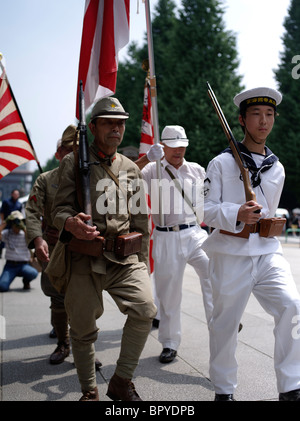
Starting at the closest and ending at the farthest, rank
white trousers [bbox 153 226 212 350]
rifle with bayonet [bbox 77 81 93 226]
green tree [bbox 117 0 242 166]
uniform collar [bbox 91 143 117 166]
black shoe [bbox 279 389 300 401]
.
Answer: black shoe [bbox 279 389 300 401] < rifle with bayonet [bbox 77 81 93 226] < uniform collar [bbox 91 143 117 166] < white trousers [bbox 153 226 212 350] < green tree [bbox 117 0 242 166]

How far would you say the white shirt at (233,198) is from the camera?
10.6 ft

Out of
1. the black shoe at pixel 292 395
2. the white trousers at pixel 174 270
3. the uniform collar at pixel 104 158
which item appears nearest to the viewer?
the black shoe at pixel 292 395

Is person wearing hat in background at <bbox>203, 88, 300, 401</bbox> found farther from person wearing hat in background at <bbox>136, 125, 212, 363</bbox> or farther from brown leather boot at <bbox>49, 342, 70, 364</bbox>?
brown leather boot at <bbox>49, 342, 70, 364</bbox>

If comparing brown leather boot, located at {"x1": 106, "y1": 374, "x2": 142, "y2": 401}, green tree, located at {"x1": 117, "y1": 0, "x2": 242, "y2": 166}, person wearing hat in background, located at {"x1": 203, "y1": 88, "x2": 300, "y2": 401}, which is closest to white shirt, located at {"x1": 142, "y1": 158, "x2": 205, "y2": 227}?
person wearing hat in background, located at {"x1": 203, "y1": 88, "x2": 300, "y2": 401}

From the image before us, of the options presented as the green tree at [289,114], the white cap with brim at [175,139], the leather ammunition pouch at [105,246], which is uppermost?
the green tree at [289,114]

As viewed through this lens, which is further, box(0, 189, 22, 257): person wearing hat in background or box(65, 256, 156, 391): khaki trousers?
box(0, 189, 22, 257): person wearing hat in background

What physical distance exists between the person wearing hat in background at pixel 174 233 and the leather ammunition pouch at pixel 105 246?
132cm

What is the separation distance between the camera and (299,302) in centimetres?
301

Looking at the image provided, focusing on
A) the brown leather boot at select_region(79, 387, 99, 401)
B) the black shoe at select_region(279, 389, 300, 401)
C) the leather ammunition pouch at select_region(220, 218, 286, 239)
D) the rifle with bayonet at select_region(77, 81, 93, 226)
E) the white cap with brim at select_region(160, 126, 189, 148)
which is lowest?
the brown leather boot at select_region(79, 387, 99, 401)

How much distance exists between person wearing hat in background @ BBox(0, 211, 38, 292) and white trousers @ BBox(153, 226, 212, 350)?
4582 mm

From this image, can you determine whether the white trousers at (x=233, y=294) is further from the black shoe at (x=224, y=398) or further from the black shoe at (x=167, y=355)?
the black shoe at (x=167, y=355)

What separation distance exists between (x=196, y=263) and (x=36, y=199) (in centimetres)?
167

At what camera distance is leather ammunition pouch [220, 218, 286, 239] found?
3.21 meters

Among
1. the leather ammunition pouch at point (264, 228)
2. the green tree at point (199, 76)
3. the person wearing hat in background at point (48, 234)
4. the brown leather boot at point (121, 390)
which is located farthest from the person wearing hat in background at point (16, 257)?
the green tree at point (199, 76)
